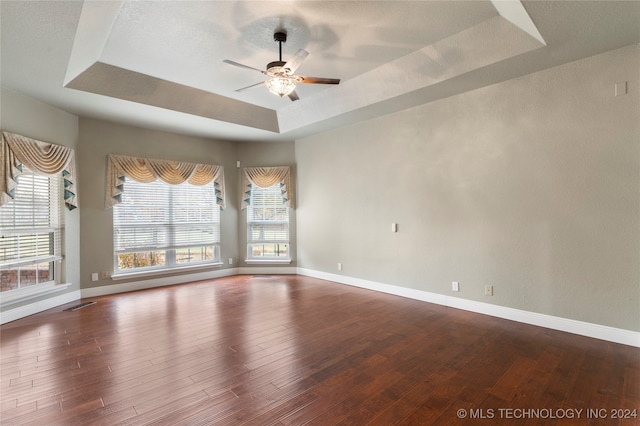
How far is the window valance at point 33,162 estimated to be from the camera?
11.8 feet

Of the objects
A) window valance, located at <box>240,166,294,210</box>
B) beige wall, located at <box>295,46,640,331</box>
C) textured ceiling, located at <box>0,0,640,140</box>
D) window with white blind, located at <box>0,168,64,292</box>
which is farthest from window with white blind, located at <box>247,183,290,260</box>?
window with white blind, located at <box>0,168,64,292</box>

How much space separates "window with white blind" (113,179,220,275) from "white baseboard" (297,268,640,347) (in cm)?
318

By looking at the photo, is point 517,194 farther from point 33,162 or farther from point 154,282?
point 33,162

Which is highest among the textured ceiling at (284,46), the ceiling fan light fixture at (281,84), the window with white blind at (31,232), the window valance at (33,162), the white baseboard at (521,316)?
the textured ceiling at (284,46)

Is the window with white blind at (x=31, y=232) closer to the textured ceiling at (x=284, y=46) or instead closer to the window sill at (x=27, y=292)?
the window sill at (x=27, y=292)

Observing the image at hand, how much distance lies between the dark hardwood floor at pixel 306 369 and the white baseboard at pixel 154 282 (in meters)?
0.85

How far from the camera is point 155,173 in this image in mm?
5348

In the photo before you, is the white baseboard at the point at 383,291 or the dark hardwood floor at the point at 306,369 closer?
the dark hardwood floor at the point at 306,369

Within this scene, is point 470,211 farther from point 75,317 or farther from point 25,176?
point 25,176

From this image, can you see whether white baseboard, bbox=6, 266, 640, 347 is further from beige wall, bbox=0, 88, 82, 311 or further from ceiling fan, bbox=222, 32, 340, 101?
ceiling fan, bbox=222, 32, 340, 101

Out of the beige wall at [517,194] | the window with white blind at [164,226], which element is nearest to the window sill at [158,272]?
the window with white blind at [164,226]

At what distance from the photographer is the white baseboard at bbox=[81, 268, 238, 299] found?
16.0 feet

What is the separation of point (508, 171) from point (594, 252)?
116 cm

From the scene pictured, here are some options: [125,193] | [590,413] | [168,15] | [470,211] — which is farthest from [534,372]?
[125,193]
